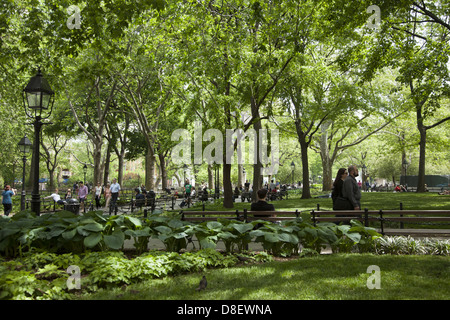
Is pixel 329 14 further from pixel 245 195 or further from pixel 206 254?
pixel 245 195

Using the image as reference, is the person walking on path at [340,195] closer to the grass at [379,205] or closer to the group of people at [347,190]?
the group of people at [347,190]

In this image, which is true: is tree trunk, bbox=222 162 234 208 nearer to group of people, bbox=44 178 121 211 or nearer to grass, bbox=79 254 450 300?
group of people, bbox=44 178 121 211

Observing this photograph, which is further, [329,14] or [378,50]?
[378,50]

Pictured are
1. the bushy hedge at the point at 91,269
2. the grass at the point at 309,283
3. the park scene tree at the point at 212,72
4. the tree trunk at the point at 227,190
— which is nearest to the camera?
the bushy hedge at the point at 91,269

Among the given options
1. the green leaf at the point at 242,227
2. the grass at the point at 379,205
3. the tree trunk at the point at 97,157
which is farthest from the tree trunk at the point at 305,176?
the green leaf at the point at 242,227

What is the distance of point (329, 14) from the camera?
12727 mm

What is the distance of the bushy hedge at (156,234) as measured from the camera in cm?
629

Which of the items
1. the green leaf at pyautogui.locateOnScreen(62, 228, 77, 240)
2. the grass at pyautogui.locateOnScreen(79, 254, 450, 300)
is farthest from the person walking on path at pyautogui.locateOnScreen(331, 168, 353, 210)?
the green leaf at pyautogui.locateOnScreen(62, 228, 77, 240)

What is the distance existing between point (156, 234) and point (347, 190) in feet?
15.1

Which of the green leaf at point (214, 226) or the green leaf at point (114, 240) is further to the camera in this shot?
the green leaf at point (214, 226)

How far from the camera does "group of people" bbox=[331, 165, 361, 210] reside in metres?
8.77

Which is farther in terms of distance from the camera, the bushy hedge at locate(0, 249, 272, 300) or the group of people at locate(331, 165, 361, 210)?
the group of people at locate(331, 165, 361, 210)

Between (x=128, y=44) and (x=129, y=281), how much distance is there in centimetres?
1876
